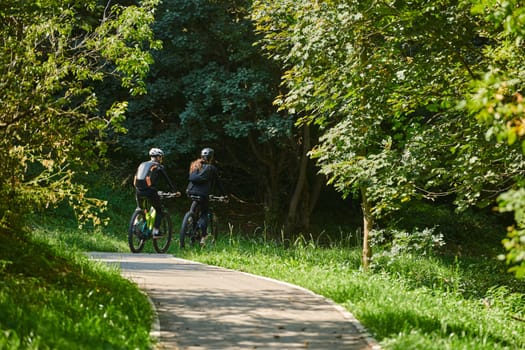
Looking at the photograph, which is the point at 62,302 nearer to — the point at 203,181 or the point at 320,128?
the point at 320,128

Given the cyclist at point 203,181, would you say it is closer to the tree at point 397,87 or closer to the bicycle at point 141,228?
the bicycle at point 141,228

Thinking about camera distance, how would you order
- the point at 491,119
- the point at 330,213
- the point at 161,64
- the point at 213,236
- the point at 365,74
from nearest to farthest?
the point at 491,119
the point at 365,74
the point at 213,236
the point at 161,64
the point at 330,213

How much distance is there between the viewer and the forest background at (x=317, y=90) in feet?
26.8

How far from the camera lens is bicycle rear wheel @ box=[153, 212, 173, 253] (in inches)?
586

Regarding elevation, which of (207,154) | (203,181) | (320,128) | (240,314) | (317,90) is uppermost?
(317,90)

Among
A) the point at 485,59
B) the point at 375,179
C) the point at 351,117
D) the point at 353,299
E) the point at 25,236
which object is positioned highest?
the point at 485,59

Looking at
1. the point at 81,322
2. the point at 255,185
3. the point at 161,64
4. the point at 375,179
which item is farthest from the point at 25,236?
the point at 255,185

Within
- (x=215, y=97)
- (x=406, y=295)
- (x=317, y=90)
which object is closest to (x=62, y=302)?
(x=406, y=295)

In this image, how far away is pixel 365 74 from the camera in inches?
453

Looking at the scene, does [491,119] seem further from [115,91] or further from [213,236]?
[115,91]

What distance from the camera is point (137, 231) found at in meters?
14.5

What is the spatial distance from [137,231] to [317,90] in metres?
4.91

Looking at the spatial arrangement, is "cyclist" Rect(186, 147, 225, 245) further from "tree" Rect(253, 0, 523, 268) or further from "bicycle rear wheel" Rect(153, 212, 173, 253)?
"tree" Rect(253, 0, 523, 268)

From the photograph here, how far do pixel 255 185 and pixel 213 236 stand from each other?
426 inches
